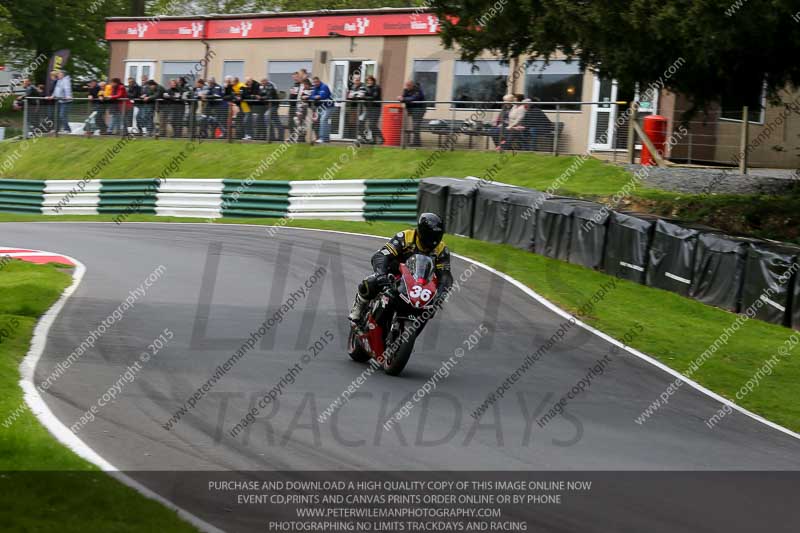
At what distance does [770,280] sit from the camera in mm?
14742

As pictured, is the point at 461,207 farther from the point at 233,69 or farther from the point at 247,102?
the point at 233,69

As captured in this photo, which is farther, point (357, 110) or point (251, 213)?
point (357, 110)

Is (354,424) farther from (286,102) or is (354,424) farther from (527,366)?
(286,102)

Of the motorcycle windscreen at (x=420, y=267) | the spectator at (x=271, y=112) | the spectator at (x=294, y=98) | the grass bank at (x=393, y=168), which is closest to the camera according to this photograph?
the motorcycle windscreen at (x=420, y=267)

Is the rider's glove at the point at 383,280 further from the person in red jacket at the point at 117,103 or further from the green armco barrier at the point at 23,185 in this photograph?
the person in red jacket at the point at 117,103

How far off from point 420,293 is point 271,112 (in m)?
20.7

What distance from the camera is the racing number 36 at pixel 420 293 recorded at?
9977 millimetres

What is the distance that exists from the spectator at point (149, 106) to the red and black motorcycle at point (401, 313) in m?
23.8

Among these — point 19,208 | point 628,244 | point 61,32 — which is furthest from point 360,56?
point 61,32

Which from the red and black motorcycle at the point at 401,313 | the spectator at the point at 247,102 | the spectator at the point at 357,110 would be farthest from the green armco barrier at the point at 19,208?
the red and black motorcycle at the point at 401,313

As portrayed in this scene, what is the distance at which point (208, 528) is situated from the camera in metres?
5.77

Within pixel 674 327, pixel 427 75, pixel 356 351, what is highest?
pixel 427 75

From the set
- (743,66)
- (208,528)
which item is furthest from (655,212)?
(208,528)

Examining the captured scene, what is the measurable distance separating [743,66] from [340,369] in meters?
10.5
